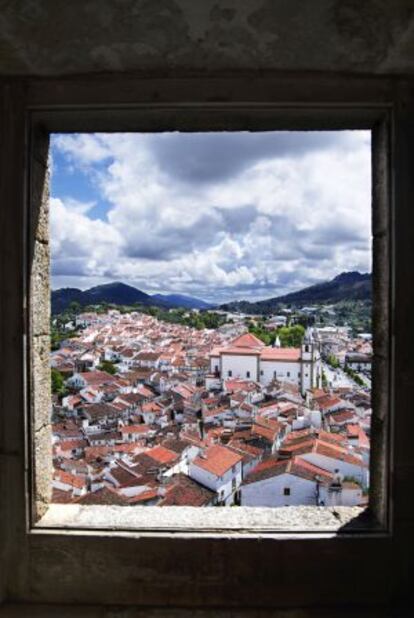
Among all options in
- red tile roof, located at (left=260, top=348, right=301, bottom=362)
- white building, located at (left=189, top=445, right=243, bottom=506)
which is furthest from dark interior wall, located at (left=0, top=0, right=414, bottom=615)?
red tile roof, located at (left=260, top=348, right=301, bottom=362)

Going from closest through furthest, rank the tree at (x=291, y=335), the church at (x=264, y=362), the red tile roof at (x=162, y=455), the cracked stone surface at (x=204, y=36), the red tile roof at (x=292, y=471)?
the cracked stone surface at (x=204, y=36) → the red tile roof at (x=292, y=471) → the red tile roof at (x=162, y=455) → the church at (x=264, y=362) → the tree at (x=291, y=335)

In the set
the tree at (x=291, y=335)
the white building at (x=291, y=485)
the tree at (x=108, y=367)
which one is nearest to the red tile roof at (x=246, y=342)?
the tree at (x=291, y=335)

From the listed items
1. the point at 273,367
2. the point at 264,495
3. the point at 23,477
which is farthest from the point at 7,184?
the point at 273,367

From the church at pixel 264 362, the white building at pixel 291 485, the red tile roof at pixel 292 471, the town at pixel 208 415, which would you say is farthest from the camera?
the church at pixel 264 362

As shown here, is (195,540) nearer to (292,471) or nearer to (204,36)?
(204,36)

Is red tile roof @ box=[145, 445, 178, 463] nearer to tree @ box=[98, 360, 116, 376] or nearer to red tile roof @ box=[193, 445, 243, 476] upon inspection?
red tile roof @ box=[193, 445, 243, 476]

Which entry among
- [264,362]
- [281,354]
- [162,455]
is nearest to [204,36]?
[162,455]

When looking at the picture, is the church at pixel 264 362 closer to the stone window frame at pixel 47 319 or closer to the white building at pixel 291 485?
the white building at pixel 291 485

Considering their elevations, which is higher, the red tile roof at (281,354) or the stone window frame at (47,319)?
the stone window frame at (47,319)
